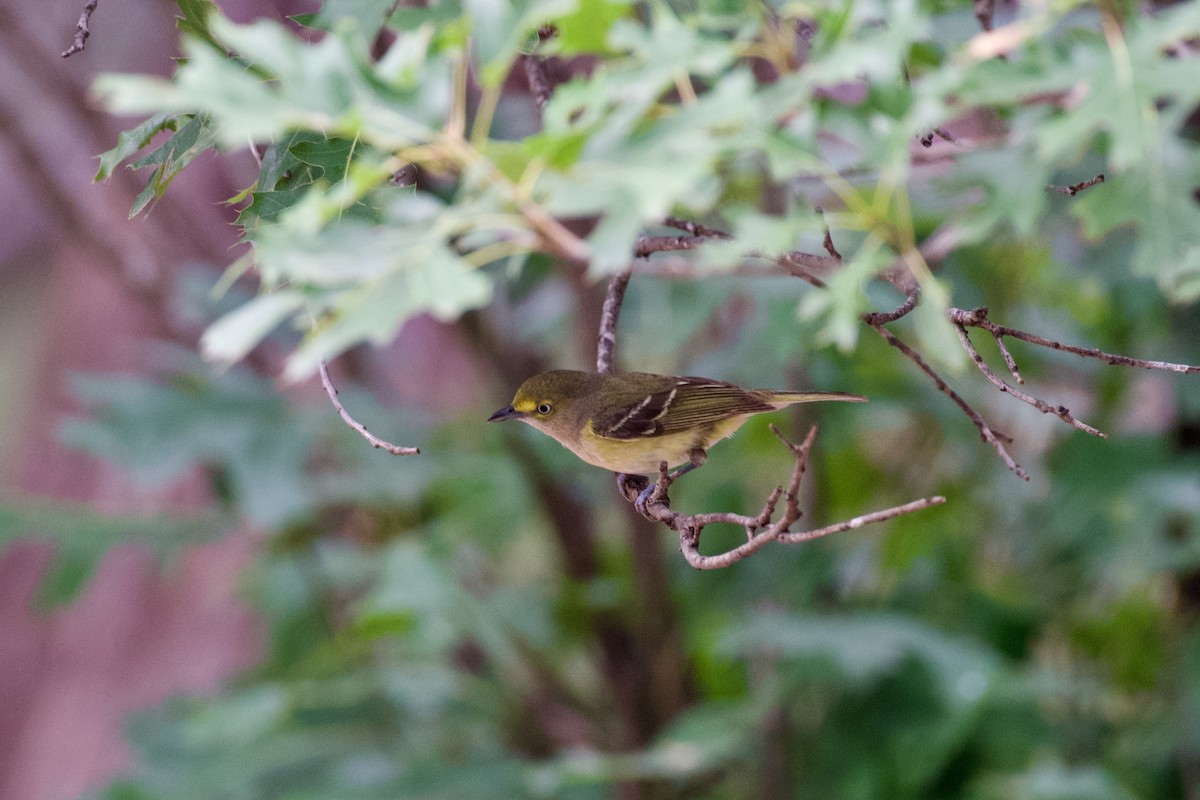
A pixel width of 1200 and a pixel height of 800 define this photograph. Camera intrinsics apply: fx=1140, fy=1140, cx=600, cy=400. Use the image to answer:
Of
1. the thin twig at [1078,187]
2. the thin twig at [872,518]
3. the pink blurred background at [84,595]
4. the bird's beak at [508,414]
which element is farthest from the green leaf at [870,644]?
the pink blurred background at [84,595]

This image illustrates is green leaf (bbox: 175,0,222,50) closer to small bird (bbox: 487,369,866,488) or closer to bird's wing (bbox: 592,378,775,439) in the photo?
small bird (bbox: 487,369,866,488)

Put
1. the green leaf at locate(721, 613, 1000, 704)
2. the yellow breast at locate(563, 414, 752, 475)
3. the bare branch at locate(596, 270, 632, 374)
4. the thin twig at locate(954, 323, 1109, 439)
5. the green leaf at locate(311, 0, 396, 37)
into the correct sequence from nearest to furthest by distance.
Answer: the green leaf at locate(311, 0, 396, 37), the thin twig at locate(954, 323, 1109, 439), the bare branch at locate(596, 270, 632, 374), the yellow breast at locate(563, 414, 752, 475), the green leaf at locate(721, 613, 1000, 704)

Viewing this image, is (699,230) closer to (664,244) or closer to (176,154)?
(664,244)

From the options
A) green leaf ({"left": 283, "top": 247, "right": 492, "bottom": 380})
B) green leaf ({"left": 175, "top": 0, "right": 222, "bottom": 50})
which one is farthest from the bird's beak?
green leaf ({"left": 283, "top": 247, "right": 492, "bottom": 380})

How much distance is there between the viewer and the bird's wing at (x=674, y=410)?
245 cm

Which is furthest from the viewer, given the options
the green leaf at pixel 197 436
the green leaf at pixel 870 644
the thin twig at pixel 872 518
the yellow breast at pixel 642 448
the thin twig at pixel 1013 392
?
the green leaf at pixel 197 436

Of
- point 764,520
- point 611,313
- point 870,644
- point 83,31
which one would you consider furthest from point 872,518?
point 870,644

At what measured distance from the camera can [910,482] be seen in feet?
14.5

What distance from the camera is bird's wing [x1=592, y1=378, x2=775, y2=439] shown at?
2453mm

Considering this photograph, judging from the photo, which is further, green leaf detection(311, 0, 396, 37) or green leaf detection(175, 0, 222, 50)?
green leaf detection(175, 0, 222, 50)

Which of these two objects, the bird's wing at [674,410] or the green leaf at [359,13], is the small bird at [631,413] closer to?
the bird's wing at [674,410]

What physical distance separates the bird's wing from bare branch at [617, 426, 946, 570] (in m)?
0.60

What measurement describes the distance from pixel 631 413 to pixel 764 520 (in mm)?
1246

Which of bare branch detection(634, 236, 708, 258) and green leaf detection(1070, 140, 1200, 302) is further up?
bare branch detection(634, 236, 708, 258)
